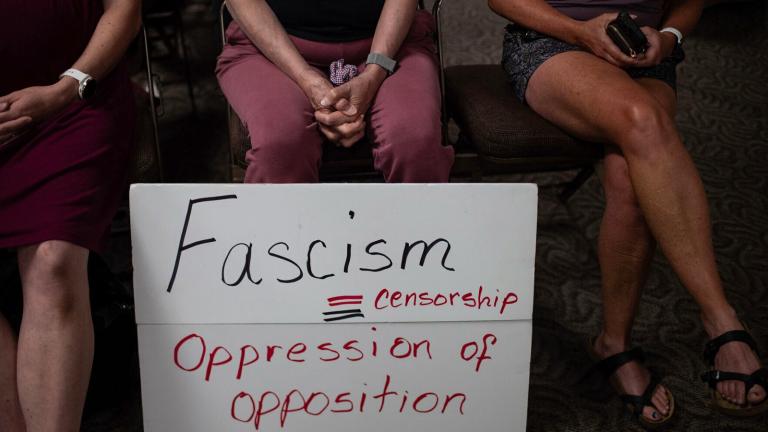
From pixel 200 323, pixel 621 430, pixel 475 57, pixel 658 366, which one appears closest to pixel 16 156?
pixel 200 323

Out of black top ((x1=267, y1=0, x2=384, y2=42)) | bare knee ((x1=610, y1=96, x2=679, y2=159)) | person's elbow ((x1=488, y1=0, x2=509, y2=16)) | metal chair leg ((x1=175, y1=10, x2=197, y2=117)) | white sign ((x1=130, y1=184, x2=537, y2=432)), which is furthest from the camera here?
metal chair leg ((x1=175, y1=10, x2=197, y2=117))

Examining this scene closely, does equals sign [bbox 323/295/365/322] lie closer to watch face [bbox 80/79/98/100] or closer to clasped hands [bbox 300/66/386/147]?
clasped hands [bbox 300/66/386/147]

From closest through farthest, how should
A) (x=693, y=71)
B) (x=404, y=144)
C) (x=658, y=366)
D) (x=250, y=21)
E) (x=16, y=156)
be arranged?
(x=16, y=156)
(x=404, y=144)
(x=250, y=21)
(x=658, y=366)
(x=693, y=71)

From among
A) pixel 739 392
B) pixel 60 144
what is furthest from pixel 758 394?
pixel 60 144

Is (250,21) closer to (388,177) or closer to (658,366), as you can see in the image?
(388,177)

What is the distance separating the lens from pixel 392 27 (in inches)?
59.5

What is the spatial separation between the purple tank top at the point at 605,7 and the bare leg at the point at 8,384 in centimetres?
135

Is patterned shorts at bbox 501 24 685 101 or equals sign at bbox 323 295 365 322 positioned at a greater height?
patterned shorts at bbox 501 24 685 101

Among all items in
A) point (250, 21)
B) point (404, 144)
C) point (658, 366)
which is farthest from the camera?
point (658, 366)

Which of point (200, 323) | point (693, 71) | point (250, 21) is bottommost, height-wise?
point (693, 71)

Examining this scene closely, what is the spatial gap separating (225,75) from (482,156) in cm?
61

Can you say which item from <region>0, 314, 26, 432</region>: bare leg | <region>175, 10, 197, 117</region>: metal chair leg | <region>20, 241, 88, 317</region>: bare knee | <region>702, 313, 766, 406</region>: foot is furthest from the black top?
<region>175, 10, 197, 117</region>: metal chair leg

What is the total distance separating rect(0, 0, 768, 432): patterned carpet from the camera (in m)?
1.51

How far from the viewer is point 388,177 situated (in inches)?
56.1
